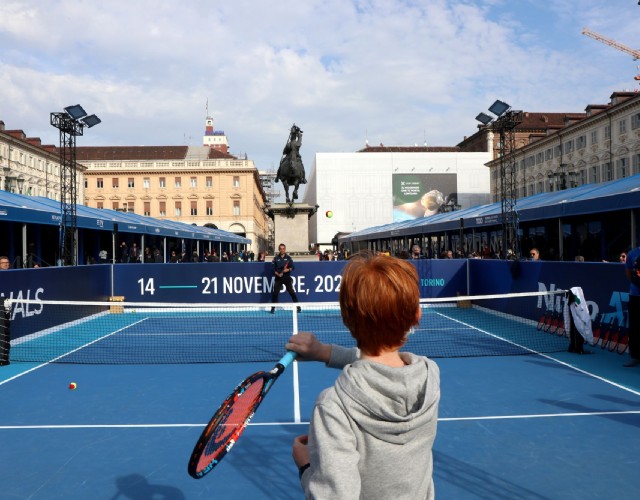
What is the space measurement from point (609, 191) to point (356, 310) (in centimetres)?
1633

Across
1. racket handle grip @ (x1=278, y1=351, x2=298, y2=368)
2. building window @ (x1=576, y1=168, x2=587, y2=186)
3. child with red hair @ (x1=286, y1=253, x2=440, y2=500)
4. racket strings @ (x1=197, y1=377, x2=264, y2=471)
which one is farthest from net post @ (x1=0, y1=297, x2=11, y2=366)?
building window @ (x1=576, y1=168, x2=587, y2=186)

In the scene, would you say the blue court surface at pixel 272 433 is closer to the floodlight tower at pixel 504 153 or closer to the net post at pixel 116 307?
the net post at pixel 116 307

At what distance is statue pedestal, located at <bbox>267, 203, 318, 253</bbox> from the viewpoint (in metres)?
20.0

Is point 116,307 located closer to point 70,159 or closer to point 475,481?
point 70,159

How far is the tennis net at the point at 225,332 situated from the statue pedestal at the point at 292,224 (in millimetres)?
3770

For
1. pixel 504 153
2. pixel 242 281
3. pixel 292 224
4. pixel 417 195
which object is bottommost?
pixel 242 281

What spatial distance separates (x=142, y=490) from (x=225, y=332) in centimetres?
906

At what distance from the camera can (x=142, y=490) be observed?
4.48 metres

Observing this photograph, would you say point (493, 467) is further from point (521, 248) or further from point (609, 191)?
point (521, 248)

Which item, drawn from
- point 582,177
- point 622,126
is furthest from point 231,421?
point 582,177

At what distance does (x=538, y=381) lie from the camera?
26.3 ft

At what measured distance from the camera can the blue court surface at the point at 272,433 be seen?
14.9ft

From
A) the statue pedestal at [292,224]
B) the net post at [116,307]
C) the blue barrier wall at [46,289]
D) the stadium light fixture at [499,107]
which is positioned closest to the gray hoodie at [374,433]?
the blue barrier wall at [46,289]

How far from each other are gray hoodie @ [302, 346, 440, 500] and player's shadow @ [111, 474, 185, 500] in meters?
3.29
